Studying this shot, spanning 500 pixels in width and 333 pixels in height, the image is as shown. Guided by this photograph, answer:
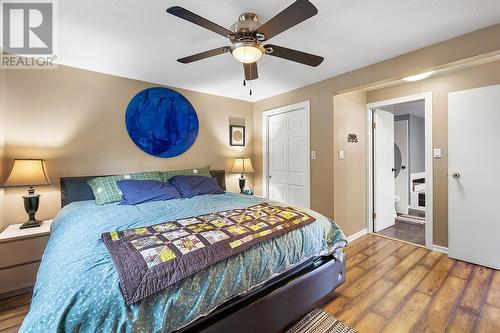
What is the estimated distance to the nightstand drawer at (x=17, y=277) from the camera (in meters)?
1.92

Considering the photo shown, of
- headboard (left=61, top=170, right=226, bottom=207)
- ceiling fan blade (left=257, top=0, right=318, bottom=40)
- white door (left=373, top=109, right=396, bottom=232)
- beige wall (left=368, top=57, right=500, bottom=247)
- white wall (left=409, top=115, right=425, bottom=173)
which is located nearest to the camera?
ceiling fan blade (left=257, top=0, right=318, bottom=40)

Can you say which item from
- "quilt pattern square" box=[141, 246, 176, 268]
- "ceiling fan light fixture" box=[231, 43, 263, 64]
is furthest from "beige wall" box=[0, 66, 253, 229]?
"quilt pattern square" box=[141, 246, 176, 268]

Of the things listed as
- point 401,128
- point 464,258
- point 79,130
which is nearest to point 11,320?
point 79,130

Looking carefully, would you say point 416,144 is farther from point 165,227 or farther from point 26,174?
point 26,174

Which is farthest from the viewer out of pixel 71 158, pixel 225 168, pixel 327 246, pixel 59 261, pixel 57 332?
pixel 225 168

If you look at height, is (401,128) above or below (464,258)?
above

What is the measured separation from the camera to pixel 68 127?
2.60 m

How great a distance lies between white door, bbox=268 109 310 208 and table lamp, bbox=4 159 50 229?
3.05 m

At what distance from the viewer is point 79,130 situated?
2664 millimetres

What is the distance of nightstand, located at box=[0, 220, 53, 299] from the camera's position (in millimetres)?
1908

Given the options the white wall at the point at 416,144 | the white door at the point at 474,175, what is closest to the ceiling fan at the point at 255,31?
the white door at the point at 474,175

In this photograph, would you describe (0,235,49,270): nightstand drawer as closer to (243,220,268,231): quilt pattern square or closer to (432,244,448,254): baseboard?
(243,220,268,231): quilt pattern square

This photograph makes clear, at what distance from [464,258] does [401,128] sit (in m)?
3.26

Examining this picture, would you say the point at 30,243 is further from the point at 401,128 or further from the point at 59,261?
the point at 401,128
